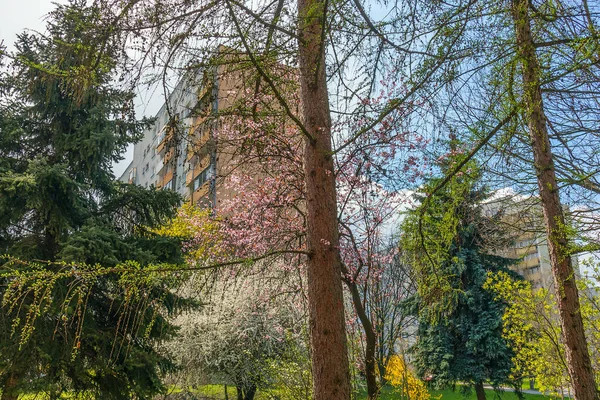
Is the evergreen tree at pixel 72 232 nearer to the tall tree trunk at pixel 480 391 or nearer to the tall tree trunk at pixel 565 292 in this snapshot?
the tall tree trunk at pixel 565 292

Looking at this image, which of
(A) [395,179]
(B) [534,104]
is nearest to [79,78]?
(B) [534,104]

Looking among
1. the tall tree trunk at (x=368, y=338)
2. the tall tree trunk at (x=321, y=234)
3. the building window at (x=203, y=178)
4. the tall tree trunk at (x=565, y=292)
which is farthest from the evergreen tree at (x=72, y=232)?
the tall tree trunk at (x=565, y=292)

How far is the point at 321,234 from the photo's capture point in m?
3.19

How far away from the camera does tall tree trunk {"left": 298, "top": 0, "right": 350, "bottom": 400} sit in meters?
2.92

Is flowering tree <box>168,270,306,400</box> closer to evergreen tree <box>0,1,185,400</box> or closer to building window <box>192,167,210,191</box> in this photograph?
evergreen tree <box>0,1,185,400</box>

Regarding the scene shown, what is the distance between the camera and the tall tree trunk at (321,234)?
292 centimetres

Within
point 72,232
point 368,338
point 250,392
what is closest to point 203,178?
point 72,232

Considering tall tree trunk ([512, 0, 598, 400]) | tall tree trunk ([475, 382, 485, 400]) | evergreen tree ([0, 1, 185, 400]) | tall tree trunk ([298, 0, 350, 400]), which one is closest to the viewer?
tall tree trunk ([298, 0, 350, 400])

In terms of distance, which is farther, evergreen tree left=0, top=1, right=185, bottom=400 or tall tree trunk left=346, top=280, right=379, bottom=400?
evergreen tree left=0, top=1, right=185, bottom=400

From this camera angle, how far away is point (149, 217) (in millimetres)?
9961

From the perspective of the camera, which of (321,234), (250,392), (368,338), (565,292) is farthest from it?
(250,392)

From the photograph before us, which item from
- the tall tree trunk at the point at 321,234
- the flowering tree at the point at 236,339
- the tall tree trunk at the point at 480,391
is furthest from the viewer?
the tall tree trunk at the point at 480,391

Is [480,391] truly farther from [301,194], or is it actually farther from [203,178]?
[301,194]

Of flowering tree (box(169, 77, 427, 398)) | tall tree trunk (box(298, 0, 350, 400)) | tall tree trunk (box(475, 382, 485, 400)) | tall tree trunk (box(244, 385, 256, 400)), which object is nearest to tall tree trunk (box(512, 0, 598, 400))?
flowering tree (box(169, 77, 427, 398))
